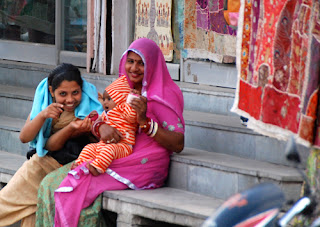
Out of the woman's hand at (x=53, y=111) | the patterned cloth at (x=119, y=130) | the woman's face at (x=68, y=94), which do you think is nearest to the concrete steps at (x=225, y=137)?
the patterned cloth at (x=119, y=130)

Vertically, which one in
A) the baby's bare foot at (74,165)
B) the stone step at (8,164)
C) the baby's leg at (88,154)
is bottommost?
the stone step at (8,164)

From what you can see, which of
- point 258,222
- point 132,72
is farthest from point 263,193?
point 132,72

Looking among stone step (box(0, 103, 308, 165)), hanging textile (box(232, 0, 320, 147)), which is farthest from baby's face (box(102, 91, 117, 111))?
hanging textile (box(232, 0, 320, 147))

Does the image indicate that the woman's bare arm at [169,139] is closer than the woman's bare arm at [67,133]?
Yes

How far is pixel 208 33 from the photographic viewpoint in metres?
7.01

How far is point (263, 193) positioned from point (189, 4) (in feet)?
14.7

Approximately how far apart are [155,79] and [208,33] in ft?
6.01

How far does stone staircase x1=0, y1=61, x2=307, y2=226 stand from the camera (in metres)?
4.91

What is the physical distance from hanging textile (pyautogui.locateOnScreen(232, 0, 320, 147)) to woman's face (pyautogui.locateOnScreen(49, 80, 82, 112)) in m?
1.33

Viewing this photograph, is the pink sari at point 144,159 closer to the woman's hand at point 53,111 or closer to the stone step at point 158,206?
the stone step at point 158,206

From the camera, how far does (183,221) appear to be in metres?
4.85

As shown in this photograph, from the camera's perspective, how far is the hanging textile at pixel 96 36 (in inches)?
304

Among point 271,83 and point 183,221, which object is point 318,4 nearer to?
point 271,83

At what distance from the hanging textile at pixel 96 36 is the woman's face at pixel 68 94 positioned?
235 cm
